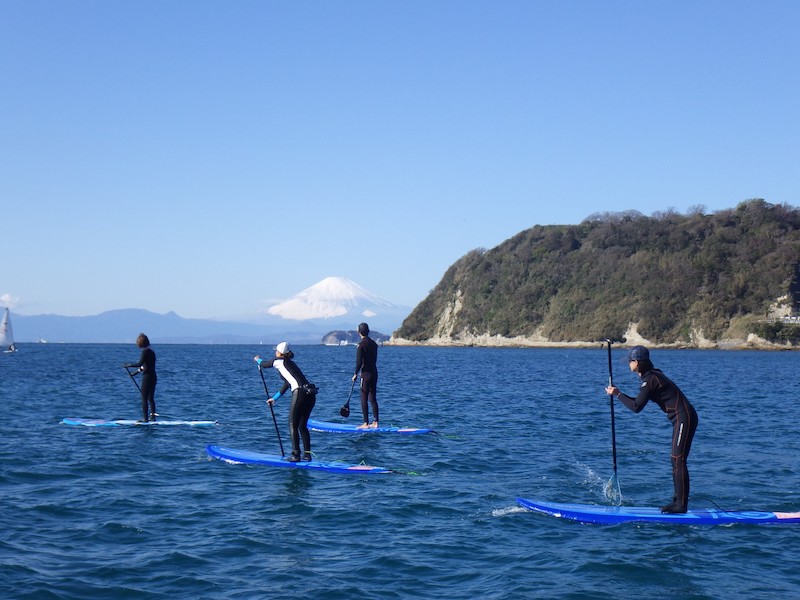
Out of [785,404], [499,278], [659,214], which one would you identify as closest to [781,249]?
[659,214]

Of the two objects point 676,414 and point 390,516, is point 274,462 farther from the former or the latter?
point 676,414

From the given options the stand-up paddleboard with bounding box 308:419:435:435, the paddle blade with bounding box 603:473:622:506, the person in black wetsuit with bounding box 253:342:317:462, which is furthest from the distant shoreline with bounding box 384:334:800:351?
the person in black wetsuit with bounding box 253:342:317:462

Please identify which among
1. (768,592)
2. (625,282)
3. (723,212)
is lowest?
(768,592)

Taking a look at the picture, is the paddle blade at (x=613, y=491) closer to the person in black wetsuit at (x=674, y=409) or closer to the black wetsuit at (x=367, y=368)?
the person in black wetsuit at (x=674, y=409)

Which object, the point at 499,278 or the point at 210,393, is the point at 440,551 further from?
the point at 499,278

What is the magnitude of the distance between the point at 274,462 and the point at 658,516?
306 inches

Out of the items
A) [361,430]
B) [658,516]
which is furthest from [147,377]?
[658,516]

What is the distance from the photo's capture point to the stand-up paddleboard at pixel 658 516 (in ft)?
40.0

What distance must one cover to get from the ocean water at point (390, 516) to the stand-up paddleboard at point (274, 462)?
0.79ft

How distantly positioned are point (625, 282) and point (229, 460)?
14339 centimetres

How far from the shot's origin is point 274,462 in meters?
16.6

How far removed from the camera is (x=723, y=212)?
512ft

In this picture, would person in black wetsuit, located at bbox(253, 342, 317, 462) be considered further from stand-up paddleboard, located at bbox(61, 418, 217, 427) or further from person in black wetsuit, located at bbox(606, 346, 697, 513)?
stand-up paddleboard, located at bbox(61, 418, 217, 427)

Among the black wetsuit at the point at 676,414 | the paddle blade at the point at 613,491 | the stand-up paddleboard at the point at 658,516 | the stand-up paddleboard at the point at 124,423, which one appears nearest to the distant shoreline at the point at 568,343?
the stand-up paddleboard at the point at 124,423
